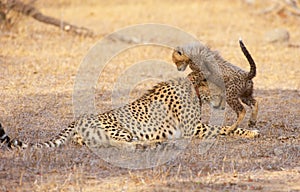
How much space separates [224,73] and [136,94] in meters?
2.13

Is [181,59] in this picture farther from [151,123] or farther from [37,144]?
[37,144]

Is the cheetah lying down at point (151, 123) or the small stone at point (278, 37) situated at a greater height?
the small stone at point (278, 37)

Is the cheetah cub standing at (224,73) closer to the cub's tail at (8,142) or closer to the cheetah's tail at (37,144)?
the cheetah's tail at (37,144)

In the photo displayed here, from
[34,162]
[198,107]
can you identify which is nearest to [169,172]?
[34,162]

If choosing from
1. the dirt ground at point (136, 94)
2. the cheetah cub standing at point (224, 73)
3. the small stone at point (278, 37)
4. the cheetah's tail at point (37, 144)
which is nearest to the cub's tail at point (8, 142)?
the cheetah's tail at point (37, 144)

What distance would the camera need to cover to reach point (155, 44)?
13742 mm

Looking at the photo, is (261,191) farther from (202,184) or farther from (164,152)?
(164,152)

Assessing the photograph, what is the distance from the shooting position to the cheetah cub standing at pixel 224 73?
7.57m

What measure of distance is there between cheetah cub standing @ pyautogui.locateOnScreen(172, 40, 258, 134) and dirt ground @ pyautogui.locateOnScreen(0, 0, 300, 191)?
36 centimetres

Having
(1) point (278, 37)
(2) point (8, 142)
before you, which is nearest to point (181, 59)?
(2) point (8, 142)

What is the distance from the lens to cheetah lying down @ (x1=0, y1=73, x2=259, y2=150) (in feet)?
21.7

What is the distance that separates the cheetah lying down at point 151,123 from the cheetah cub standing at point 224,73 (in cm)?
31

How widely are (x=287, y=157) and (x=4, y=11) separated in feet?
28.8

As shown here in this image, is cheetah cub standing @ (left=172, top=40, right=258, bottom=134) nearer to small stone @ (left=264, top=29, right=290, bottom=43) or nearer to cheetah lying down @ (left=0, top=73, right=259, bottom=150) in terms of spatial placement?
cheetah lying down @ (left=0, top=73, right=259, bottom=150)
